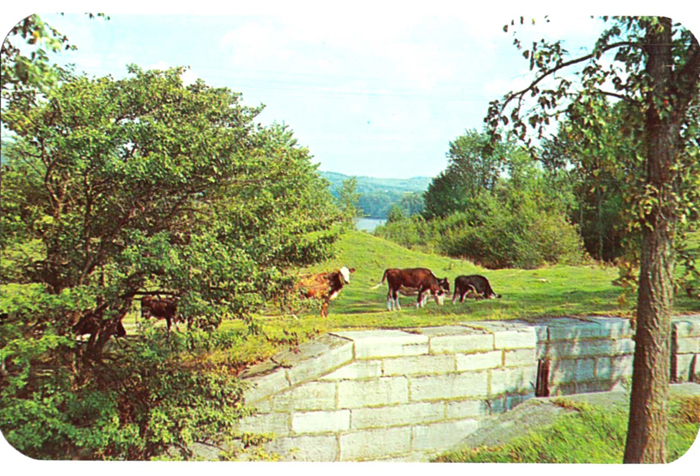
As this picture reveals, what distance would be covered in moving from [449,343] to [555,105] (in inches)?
55.8

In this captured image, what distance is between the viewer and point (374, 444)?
13.0 ft

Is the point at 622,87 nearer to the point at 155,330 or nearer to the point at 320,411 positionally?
the point at 320,411

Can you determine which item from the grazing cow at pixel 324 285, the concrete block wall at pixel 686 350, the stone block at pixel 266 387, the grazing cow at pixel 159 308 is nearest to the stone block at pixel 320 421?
the stone block at pixel 266 387

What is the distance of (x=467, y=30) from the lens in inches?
151

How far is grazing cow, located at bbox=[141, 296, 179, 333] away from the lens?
385cm

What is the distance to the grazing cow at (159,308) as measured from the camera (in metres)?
3.85

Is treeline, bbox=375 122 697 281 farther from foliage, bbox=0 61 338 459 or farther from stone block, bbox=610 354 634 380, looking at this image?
foliage, bbox=0 61 338 459

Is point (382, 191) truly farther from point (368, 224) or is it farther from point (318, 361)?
point (318, 361)

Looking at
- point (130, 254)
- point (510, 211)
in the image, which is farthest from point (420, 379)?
point (130, 254)

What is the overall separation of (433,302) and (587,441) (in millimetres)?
1125

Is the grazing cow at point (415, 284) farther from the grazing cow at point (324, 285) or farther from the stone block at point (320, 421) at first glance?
the stone block at point (320, 421)

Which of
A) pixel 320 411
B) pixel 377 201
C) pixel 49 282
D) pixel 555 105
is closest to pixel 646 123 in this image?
pixel 555 105

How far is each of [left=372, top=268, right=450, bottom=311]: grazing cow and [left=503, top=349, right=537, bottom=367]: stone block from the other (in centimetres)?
49

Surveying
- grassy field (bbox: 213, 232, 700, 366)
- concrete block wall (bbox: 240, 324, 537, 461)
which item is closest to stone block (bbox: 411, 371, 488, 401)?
concrete block wall (bbox: 240, 324, 537, 461)
